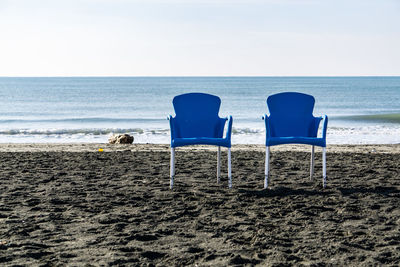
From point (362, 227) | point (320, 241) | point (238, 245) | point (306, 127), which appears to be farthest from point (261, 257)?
point (306, 127)

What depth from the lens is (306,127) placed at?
5.59 meters

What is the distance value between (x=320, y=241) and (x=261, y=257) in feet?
1.74

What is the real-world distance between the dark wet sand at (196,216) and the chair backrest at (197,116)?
54 cm

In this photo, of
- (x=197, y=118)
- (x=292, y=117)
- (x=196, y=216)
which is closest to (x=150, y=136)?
(x=197, y=118)

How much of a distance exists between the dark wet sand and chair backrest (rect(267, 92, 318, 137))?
55 cm

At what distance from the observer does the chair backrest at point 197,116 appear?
5.46 m

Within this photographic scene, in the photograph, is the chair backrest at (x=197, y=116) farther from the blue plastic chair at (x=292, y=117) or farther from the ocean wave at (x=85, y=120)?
the ocean wave at (x=85, y=120)

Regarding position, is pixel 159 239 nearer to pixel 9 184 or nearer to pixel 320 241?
pixel 320 241

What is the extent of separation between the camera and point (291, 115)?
18.1 ft

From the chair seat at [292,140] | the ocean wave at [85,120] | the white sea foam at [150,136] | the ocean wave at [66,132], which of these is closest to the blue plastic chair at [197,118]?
the chair seat at [292,140]

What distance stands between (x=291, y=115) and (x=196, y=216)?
1905 millimetres

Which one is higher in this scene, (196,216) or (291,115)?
(291,115)

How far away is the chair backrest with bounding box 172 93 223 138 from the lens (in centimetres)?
546

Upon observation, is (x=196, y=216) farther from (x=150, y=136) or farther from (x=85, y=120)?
(x=85, y=120)
